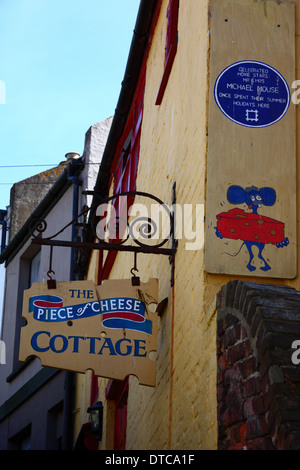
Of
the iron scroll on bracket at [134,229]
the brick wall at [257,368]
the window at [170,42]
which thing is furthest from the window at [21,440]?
the brick wall at [257,368]

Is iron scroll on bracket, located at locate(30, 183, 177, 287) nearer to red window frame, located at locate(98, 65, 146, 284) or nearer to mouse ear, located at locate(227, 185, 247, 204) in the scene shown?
red window frame, located at locate(98, 65, 146, 284)

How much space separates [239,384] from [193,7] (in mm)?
3338

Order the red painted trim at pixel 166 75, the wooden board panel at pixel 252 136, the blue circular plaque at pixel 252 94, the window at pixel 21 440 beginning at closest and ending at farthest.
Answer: the wooden board panel at pixel 252 136, the blue circular plaque at pixel 252 94, the red painted trim at pixel 166 75, the window at pixel 21 440

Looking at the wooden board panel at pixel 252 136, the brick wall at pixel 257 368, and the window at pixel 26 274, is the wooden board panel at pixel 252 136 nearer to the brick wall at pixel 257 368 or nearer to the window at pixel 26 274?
the brick wall at pixel 257 368

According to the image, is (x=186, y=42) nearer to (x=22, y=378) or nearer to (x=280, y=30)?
(x=280, y=30)

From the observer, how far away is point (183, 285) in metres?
5.88

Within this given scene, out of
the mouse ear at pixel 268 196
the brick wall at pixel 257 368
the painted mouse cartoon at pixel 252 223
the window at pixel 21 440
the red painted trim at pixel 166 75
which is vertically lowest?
the window at pixel 21 440

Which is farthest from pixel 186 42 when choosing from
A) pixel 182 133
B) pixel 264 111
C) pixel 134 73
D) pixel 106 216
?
pixel 106 216

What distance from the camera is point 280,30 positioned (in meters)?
5.89

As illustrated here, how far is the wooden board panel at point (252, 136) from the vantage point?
527cm

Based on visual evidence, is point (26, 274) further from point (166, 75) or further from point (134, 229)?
point (166, 75)

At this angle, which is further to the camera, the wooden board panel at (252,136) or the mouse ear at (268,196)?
the mouse ear at (268,196)

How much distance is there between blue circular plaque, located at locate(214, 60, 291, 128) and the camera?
562 cm

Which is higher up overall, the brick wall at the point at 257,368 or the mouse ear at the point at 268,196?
the mouse ear at the point at 268,196
